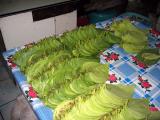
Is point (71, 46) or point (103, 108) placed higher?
point (71, 46)

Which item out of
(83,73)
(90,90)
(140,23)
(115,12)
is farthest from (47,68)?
(115,12)

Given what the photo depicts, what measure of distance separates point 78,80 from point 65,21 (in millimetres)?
2758

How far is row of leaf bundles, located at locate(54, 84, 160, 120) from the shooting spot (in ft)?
6.40

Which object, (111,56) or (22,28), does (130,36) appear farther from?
(22,28)

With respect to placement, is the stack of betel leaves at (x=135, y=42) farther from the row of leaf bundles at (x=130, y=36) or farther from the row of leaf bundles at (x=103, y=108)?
the row of leaf bundles at (x=103, y=108)

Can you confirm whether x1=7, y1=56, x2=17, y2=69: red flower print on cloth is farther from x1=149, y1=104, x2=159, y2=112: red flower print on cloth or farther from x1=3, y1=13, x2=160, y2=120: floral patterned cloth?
x1=149, y1=104, x2=159, y2=112: red flower print on cloth

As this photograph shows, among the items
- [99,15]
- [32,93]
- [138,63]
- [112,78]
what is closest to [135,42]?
[138,63]

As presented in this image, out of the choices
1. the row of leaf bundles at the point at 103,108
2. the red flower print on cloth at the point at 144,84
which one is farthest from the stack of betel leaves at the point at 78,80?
the red flower print on cloth at the point at 144,84

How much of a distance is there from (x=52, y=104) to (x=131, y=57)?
1.57 metres

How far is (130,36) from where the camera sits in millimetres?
3238

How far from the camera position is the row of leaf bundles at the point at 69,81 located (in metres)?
2.23

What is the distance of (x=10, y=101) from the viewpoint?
3660mm

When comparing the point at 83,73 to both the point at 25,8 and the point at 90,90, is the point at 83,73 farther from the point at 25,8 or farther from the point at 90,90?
the point at 25,8

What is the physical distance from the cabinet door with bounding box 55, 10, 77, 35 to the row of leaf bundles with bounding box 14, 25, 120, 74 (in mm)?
1593
